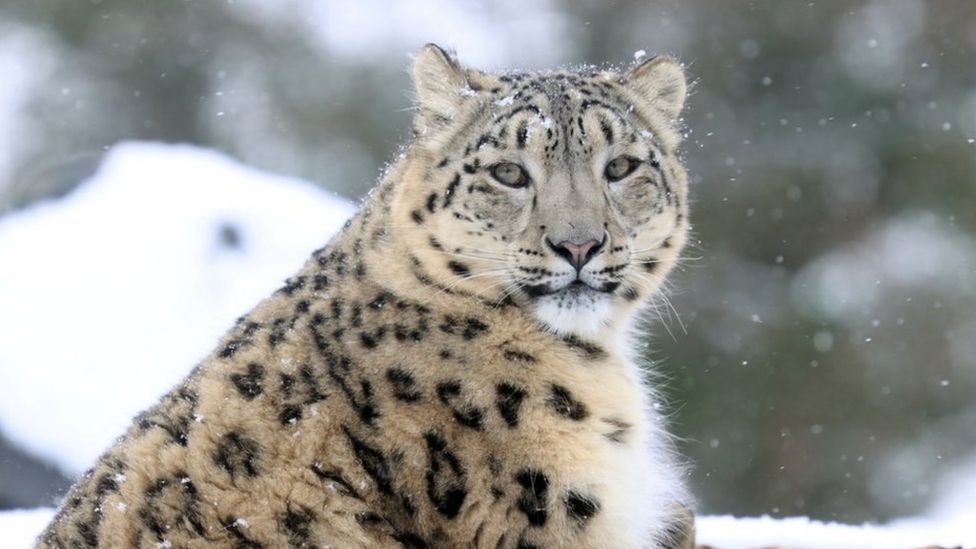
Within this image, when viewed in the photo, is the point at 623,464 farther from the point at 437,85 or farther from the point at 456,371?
the point at 437,85

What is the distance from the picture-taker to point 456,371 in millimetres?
4250

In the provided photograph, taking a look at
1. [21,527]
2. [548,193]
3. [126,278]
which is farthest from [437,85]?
[126,278]

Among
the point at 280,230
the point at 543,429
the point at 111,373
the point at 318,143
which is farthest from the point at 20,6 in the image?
the point at 543,429

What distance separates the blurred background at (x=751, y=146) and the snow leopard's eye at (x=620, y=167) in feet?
33.6

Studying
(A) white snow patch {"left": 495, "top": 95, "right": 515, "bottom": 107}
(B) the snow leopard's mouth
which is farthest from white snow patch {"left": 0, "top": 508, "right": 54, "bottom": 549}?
(A) white snow patch {"left": 495, "top": 95, "right": 515, "bottom": 107}

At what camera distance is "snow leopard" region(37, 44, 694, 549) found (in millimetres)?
4016

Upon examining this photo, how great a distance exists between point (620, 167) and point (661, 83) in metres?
0.59

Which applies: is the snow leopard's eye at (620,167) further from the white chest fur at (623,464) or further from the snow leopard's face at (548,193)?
the white chest fur at (623,464)

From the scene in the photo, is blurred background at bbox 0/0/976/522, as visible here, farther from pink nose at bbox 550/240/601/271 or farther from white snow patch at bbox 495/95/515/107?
pink nose at bbox 550/240/601/271

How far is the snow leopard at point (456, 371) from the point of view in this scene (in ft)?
13.2

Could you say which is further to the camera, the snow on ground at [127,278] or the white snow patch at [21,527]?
the snow on ground at [127,278]

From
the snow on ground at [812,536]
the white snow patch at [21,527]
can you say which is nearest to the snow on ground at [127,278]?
the snow on ground at [812,536]

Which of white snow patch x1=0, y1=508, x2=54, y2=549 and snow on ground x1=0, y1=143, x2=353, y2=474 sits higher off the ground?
snow on ground x1=0, y1=143, x2=353, y2=474

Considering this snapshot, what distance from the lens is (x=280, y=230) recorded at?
11461 mm
